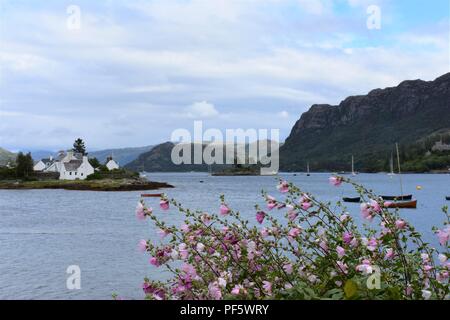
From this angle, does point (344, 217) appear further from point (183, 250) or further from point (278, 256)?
point (183, 250)

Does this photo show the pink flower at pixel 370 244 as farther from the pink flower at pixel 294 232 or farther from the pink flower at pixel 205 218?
the pink flower at pixel 205 218

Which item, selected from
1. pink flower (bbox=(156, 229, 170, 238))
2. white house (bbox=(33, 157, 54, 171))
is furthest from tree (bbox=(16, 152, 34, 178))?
pink flower (bbox=(156, 229, 170, 238))

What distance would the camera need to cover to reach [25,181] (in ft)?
443

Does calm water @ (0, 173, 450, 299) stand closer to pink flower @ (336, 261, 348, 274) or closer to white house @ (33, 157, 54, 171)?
pink flower @ (336, 261, 348, 274)

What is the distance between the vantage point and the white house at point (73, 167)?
134m

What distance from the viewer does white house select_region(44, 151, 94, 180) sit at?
134375 millimetres

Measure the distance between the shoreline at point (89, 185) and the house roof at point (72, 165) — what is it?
7.12 meters

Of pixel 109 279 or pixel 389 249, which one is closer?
pixel 389 249

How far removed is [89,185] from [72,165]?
20970 mm

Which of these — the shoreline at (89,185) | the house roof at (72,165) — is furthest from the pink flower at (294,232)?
the house roof at (72,165)

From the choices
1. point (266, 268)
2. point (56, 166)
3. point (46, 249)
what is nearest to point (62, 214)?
point (46, 249)

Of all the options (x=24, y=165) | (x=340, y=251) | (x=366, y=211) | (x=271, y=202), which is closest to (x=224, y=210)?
(x=271, y=202)

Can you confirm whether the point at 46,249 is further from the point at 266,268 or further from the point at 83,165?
the point at 83,165
